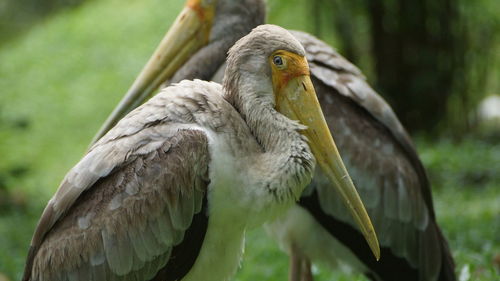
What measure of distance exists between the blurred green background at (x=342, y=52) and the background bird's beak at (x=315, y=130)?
1.73 meters

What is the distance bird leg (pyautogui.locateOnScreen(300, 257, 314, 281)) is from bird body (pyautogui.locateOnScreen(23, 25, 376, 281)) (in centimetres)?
159

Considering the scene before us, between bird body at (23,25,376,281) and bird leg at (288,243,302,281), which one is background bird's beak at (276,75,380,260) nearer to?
bird body at (23,25,376,281)

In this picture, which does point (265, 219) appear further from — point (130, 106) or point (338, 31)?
point (338, 31)

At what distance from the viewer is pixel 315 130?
4.18 meters

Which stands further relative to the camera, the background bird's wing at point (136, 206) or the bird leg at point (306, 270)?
the bird leg at point (306, 270)

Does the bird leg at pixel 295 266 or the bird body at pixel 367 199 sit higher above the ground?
the bird body at pixel 367 199

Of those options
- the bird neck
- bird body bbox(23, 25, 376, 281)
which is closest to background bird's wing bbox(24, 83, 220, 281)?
bird body bbox(23, 25, 376, 281)

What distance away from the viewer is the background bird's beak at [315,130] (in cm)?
414

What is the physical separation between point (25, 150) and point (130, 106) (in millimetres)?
7276

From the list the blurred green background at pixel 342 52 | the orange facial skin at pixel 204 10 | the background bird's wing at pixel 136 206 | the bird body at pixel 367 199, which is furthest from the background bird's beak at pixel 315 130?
the orange facial skin at pixel 204 10

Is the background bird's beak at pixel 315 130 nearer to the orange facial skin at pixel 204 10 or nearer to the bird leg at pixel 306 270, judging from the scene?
the bird leg at pixel 306 270

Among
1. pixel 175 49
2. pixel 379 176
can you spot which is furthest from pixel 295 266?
pixel 175 49

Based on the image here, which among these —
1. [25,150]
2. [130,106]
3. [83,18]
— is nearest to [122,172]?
[130,106]

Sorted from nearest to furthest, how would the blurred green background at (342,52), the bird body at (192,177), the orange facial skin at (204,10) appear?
1. the bird body at (192,177)
2. the orange facial skin at (204,10)
3. the blurred green background at (342,52)
